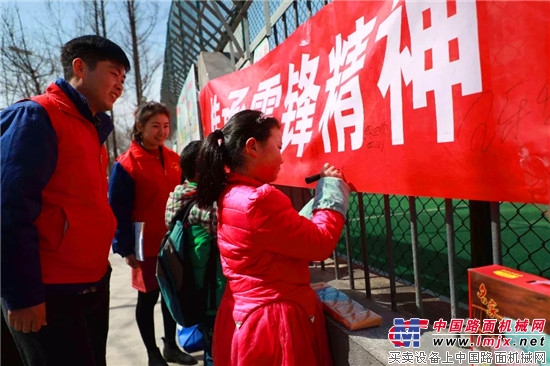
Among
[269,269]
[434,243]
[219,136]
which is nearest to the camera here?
[269,269]

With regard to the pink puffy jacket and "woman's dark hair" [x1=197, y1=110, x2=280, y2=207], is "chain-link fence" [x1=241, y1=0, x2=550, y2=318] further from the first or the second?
"woman's dark hair" [x1=197, y1=110, x2=280, y2=207]

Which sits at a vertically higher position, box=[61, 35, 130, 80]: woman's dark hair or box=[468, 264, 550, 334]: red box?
box=[61, 35, 130, 80]: woman's dark hair

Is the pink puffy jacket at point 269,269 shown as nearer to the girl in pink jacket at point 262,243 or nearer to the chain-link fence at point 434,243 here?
the girl in pink jacket at point 262,243

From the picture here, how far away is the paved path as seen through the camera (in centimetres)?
289

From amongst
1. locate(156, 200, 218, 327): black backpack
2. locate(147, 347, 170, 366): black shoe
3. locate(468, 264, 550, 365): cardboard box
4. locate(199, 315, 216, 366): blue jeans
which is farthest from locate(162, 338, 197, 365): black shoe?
locate(468, 264, 550, 365): cardboard box

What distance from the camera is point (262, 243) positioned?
1.38m

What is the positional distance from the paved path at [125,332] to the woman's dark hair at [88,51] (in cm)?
199

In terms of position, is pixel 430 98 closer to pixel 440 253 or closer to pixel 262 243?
pixel 262 243

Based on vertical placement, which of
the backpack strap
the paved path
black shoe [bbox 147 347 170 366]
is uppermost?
the backpack strap

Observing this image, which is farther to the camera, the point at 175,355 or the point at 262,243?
the point at 175,355

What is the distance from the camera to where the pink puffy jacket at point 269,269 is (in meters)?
1.36

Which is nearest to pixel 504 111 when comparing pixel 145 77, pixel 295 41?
pixel 295 41

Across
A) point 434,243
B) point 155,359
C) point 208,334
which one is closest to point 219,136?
point 208,334

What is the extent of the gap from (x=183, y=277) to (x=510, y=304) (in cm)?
139
